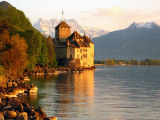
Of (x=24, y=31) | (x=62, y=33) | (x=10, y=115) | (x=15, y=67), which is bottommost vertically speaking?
(x=10, y=115)

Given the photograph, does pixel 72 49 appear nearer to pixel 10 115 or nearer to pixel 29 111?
pixel 29 111

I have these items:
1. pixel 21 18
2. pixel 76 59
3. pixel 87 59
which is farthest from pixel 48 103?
pixel 87 59

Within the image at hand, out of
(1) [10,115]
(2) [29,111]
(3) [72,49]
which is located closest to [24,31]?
(2) [29,111]

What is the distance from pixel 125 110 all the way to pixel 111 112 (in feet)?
6.69

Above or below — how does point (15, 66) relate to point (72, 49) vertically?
below

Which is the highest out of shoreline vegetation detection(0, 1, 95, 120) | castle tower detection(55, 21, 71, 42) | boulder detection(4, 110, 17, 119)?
castle tower detection(55, 21, 71, 42)

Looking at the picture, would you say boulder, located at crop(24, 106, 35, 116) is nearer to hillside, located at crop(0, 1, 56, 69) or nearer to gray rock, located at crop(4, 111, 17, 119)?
gray rock, located at crop(4, 111, 17, 119)

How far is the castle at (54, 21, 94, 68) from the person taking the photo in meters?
153

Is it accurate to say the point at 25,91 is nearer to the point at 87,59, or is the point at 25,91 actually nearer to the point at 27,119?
the point at 27,119

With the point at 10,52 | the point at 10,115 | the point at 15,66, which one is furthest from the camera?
the point at 15,66

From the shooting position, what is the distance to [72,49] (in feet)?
506

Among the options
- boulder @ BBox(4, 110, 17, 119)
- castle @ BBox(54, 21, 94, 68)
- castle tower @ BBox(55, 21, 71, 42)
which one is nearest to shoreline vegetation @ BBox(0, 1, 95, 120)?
boulder @ BBox(4, 110, 17, 119)

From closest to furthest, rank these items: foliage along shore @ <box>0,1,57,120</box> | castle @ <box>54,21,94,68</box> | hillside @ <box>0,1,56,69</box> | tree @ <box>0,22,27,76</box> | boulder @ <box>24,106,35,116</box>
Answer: boulder @ <box>24,106,35,116</box> → foliage along shore @ <box>0,1,57,120</box> → tree @ <box>0,22,27,76</box> → hillside @ <box>0,1,56,69</box> → castle @ <box>54,21,94,68</box>

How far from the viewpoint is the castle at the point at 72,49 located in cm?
15338
